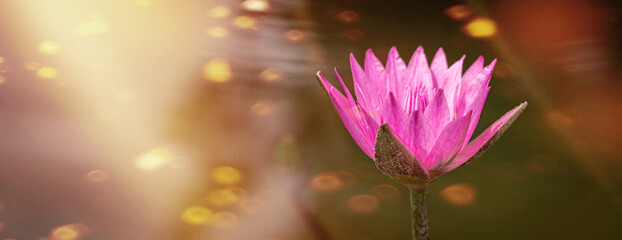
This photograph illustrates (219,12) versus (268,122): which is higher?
(219,12)

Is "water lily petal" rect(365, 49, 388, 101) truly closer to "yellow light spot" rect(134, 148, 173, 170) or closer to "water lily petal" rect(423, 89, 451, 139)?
"water lily petal" rect(423, 89, 451, 139)

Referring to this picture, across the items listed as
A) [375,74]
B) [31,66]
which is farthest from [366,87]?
[31,66]

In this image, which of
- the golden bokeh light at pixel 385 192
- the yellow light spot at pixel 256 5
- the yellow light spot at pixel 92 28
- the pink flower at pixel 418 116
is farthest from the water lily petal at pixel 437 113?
the yellow light spot at pixel 92 28

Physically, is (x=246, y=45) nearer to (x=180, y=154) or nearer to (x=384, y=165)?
(x=180, y=154)

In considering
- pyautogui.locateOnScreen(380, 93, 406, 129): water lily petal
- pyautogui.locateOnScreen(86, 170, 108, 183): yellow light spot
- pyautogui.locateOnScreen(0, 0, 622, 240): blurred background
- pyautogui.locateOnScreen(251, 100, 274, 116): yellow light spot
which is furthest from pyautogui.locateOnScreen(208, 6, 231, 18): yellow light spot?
pyautogui.locateOnScreen(380, 93, 406, 129): water lily petal

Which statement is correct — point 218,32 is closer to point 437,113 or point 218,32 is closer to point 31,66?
point 31,66
